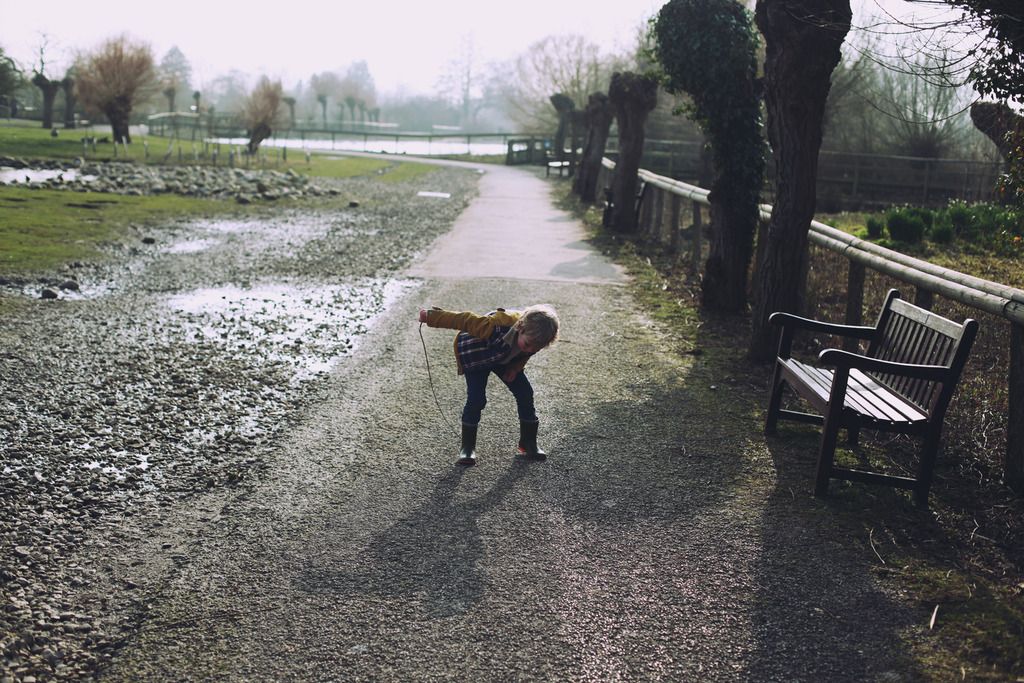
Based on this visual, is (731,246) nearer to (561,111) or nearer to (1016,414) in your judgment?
(1016,414)

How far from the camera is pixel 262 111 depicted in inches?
1829

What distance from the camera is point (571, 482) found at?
5648mm

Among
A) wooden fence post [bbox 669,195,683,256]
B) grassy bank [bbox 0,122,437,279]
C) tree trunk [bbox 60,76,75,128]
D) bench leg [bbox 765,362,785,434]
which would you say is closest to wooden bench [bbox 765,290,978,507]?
bench leg [bbox 765,362,785,434]

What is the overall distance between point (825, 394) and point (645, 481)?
46.7 inches

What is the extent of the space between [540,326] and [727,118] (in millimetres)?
6364

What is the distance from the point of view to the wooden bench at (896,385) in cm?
515

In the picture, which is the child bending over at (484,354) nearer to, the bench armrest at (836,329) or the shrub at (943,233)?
the bench armrest at (836,329)

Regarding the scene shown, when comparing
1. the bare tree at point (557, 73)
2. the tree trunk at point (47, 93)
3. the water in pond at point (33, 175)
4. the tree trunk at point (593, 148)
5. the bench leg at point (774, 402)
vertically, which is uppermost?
the bare tree at point (557, 73)

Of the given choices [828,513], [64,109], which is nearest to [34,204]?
[828,513]

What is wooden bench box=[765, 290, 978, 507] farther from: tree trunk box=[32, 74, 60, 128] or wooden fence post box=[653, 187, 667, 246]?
tree trunk box=[32, 74, 60, 128]

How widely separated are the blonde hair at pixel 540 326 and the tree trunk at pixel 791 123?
11.4ft

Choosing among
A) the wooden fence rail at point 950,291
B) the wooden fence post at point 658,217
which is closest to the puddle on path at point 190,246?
the wooden fence post at point 658,217

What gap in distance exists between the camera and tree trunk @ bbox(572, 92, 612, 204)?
25703 mm

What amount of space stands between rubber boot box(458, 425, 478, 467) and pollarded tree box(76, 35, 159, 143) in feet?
138
